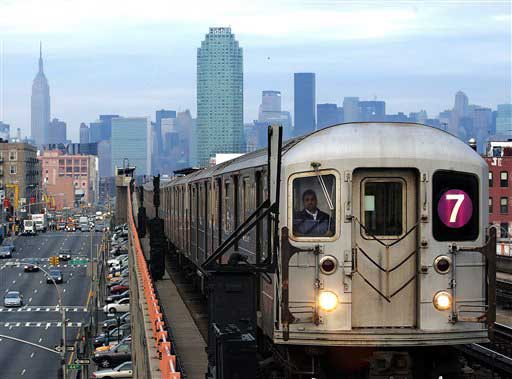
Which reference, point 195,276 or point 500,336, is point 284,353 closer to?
point 500,336

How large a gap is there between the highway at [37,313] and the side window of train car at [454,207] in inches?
1595

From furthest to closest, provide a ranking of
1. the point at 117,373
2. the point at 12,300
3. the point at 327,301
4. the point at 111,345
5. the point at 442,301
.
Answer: the point at 12,300 → the point at 111,345 → the point at 117,373 → the point at 442,301 → the point at 327,301

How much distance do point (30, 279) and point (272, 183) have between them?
82.4 m

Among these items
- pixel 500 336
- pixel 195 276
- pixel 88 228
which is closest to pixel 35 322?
pixel 195 276

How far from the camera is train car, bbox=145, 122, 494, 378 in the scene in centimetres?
1243

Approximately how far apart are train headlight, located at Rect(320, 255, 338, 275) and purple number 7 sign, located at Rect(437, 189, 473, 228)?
4.63 ft

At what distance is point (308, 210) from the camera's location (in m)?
12.7

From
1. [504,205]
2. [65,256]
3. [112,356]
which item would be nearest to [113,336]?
[112,356]

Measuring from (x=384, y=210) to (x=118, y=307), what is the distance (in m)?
55.1

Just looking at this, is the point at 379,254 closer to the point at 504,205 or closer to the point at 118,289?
the point at 118,289

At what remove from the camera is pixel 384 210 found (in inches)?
498

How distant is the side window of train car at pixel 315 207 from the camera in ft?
41.2

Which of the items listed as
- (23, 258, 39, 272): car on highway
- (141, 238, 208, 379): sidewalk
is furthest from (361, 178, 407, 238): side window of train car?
(23, 258, 39, 272): car on highway

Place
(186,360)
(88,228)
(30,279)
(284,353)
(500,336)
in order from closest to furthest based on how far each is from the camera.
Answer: (284,353) → (186,360) → (500,336) → (30,279) → (88,228)
